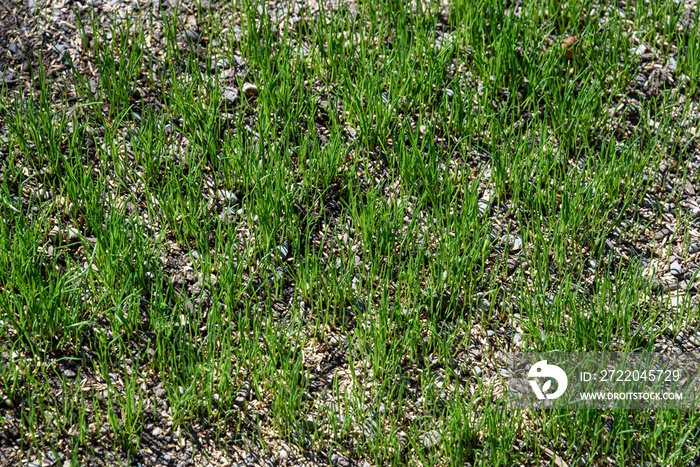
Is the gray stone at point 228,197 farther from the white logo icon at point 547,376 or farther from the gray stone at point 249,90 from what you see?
the white logo icon at point 547,376

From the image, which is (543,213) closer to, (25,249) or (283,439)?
(283,439)

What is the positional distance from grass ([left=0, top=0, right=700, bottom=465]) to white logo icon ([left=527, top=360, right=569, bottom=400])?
7 cm

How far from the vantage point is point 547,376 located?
242cm

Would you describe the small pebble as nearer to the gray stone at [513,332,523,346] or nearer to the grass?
the grass

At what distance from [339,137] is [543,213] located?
0.95 meters

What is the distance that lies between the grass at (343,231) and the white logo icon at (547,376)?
70 mm

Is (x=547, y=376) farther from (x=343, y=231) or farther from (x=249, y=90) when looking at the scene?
(x=249, y=90)

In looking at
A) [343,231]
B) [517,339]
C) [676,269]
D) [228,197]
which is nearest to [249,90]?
[228,197]

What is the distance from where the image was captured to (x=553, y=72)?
3.34m

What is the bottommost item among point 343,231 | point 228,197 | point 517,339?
point 517,339

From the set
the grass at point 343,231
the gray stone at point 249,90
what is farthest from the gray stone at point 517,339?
the gray stone at point 249,90

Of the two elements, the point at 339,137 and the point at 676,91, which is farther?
the point at 676,91

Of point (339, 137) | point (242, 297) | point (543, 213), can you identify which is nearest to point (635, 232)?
point (543, 213)

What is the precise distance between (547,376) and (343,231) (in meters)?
1.02
